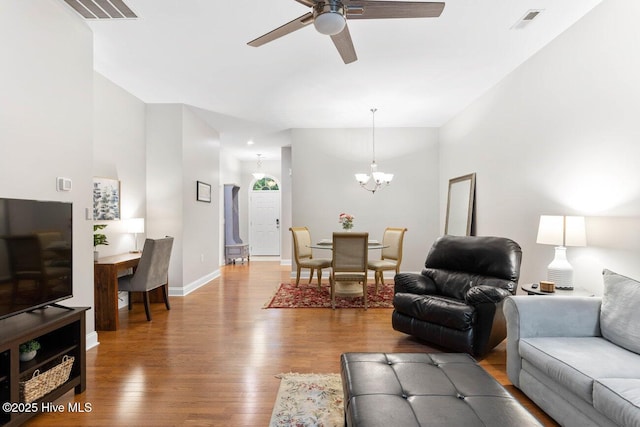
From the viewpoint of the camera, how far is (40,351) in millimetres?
2158

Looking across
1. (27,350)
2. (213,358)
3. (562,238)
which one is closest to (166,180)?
(213,358)

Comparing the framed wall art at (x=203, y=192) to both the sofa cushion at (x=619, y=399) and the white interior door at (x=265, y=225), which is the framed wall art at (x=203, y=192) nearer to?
the white interior door at (x=265, y=225)

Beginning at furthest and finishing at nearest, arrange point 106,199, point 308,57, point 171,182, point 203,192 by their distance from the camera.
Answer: point 203,192, point 171,182, point 106,199, point 308,57

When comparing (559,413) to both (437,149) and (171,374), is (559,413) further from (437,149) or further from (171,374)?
(437,149)

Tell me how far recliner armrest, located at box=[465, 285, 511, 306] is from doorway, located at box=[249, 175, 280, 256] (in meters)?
7.45

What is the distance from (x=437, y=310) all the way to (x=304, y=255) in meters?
2.97

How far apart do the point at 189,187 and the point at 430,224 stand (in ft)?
13.8

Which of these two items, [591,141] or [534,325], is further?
[591,141]

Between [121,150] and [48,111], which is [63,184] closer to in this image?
[48,111]

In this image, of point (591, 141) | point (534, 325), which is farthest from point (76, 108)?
point (591, 141)

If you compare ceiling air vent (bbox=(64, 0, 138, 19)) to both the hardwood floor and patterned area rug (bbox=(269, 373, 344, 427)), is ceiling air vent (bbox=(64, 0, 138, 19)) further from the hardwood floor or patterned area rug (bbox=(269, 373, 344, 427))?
patterned area rug (bbox=(269, 373, 344, 427))

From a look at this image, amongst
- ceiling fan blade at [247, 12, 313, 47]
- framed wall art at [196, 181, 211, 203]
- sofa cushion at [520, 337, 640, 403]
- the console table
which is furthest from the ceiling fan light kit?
framed wall art at [196, 181, 211, 203]

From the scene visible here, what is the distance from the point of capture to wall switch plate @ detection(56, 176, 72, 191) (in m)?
2.69

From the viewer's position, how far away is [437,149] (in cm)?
642
